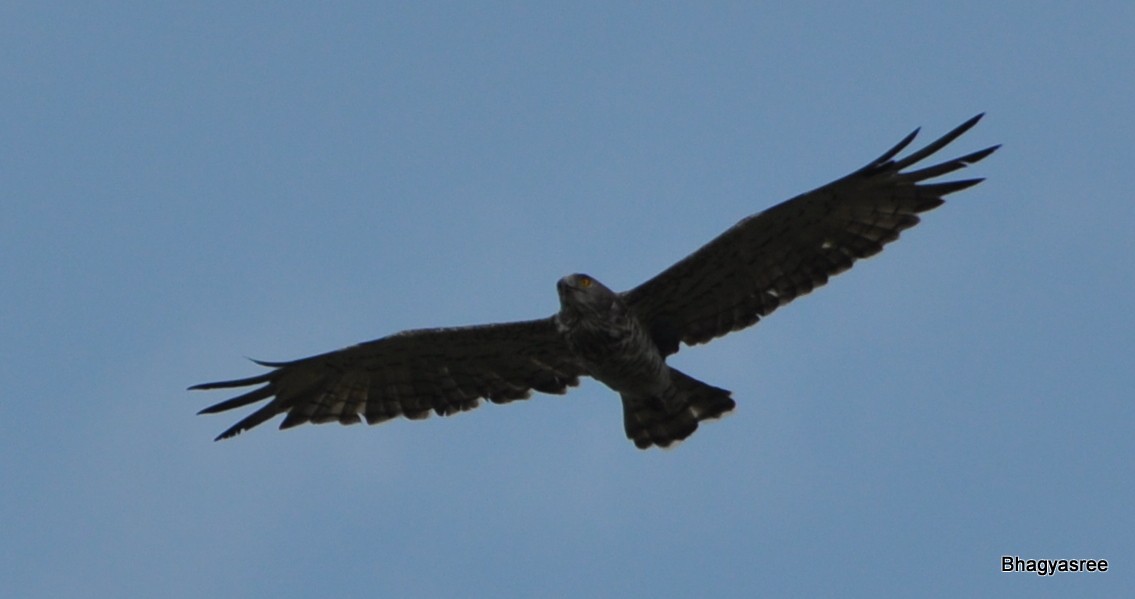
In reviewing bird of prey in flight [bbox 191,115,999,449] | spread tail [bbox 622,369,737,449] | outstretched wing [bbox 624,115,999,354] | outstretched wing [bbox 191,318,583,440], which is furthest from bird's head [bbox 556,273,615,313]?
spread tail [bbox 622,369,737,449]

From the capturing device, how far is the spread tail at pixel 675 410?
14.3 m

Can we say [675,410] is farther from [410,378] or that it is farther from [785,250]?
[410,378]

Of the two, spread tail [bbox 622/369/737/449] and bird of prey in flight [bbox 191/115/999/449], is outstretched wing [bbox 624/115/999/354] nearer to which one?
bird of prey in flight [bbox 191/115/999/449]

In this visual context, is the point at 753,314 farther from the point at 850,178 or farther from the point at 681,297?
the point at 850,178

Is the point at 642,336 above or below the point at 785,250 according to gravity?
below

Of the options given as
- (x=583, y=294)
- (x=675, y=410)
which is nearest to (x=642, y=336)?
(x=583, y=294)

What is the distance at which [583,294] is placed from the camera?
1315 cm

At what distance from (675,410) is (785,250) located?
1906mm

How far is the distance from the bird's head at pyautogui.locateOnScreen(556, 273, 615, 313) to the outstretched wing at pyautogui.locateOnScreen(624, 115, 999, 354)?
45 centimetres

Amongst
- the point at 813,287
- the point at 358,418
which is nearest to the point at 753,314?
the point at 813,287

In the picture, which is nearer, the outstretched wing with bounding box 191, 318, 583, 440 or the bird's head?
the bird's head

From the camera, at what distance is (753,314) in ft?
45.2

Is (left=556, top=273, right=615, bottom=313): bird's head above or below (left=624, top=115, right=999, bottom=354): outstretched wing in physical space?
below

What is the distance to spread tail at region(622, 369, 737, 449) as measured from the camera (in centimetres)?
1434
